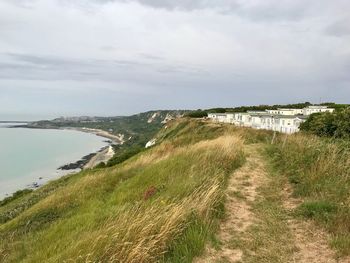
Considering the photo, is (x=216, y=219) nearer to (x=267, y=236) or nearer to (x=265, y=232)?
(x=265, y=232)

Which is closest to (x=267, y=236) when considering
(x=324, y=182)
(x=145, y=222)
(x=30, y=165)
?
(x=145, y=222)

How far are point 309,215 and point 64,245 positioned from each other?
4318 millimetres

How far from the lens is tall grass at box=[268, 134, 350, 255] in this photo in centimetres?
634

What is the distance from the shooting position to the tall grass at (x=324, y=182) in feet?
20.8

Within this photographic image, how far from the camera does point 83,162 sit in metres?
106

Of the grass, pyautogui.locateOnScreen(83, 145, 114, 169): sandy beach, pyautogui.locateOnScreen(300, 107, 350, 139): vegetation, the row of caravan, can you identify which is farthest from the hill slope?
pyautogui.locateOnScreen(83, 145, 114, 169): sandy beach

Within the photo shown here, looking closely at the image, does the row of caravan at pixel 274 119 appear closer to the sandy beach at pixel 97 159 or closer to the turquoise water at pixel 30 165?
the sandy beach at pixel 97 159

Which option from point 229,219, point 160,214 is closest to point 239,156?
point 229,219

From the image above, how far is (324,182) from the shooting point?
27.1ft

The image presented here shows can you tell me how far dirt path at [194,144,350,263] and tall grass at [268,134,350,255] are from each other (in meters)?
0.23

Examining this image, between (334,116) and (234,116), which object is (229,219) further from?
(234,116)

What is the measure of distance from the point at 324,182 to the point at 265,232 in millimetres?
2563

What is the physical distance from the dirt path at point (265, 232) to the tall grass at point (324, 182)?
235 mm

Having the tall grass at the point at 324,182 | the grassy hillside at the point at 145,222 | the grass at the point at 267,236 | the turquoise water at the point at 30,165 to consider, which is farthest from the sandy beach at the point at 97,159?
the grass at the point at 267,236
